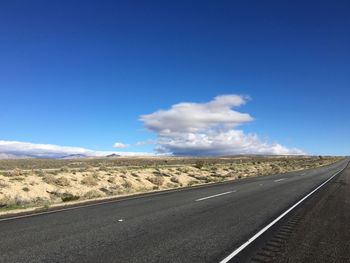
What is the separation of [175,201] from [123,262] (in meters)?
9.57

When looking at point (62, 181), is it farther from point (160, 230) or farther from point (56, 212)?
point (160, 230)

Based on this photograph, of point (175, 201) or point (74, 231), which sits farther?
point (175, 201)

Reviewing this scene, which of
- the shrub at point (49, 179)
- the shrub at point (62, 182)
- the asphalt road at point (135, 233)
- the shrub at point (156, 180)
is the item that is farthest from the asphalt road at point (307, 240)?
the shrub at point (156, 180)

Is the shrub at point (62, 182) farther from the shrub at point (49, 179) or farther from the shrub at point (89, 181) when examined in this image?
the shrub at point (89, 181)

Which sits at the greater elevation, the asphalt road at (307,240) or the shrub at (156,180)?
the shrub at (156,180)

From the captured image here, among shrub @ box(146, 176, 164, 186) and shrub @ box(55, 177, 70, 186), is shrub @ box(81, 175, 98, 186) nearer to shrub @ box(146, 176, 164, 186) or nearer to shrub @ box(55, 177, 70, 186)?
shrub @ box(55, 177, 70, 186)

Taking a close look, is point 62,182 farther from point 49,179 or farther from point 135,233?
point 135,233

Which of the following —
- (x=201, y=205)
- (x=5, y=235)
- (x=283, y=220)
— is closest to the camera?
(x=5, y=235)

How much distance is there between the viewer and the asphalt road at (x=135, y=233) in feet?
24.0

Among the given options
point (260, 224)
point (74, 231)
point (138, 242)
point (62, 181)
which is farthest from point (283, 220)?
point (62, 181)

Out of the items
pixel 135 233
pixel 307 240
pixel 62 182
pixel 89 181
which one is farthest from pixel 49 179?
pixel 307 240

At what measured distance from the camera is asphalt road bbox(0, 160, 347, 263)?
24.0 ft

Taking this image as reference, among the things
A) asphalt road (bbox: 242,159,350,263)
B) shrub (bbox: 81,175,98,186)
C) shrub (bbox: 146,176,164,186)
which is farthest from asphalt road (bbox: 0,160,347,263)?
shrub (bbox: 146,176,164,186)

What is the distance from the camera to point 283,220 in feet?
38.9
